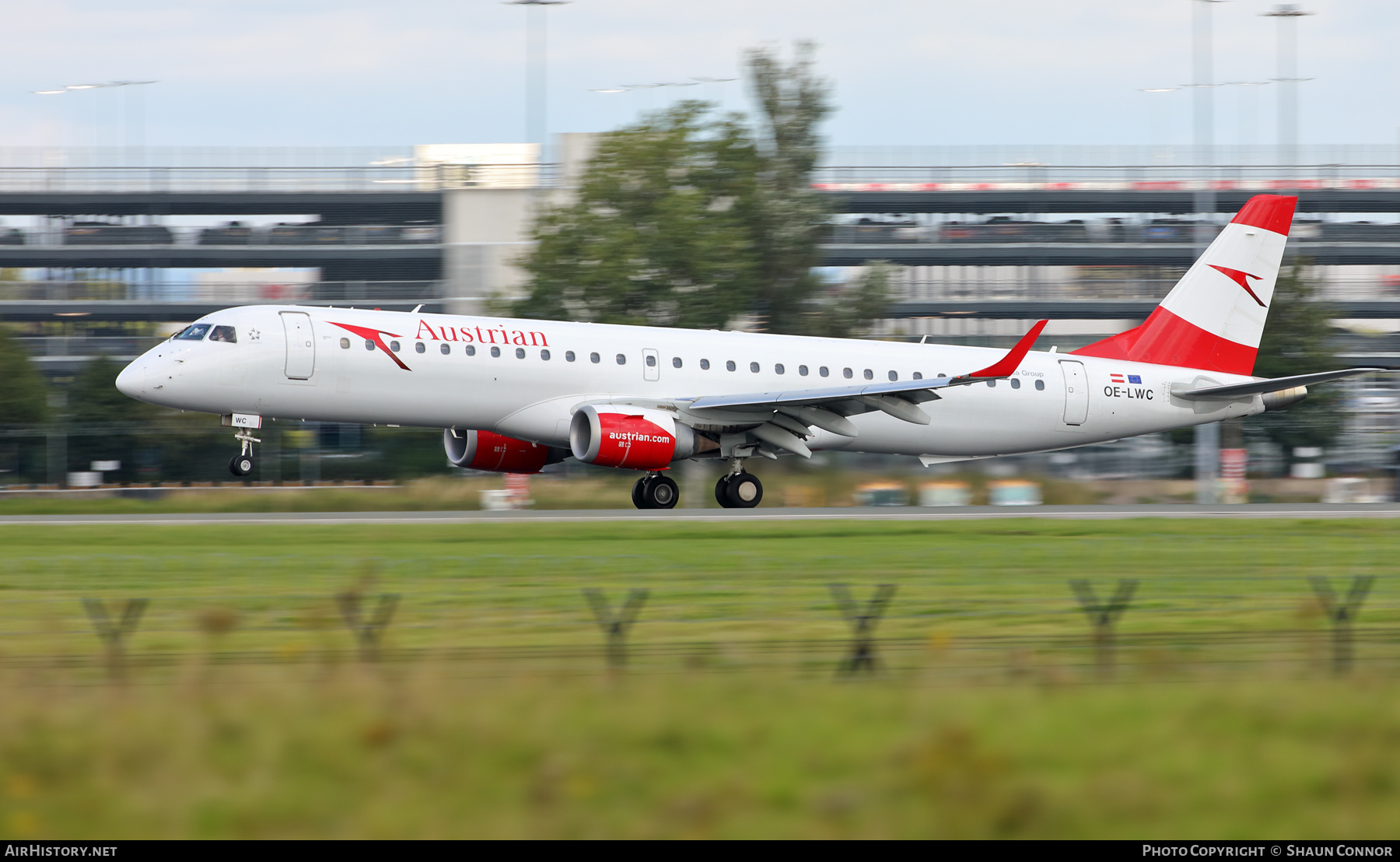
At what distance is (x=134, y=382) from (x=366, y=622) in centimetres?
1620

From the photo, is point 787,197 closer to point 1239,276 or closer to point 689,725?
point 1239,276

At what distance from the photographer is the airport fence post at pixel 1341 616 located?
40.4 feet

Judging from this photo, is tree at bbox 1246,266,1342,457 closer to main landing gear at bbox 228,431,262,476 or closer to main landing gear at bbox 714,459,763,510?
main landing gear at bbox 714,459,763,510

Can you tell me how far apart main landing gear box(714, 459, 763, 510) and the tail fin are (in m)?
9.64

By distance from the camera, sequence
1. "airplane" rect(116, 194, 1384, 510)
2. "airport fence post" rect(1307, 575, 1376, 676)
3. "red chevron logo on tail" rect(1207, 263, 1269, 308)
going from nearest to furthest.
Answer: "airport fence post" rect(1307, 575, 1376, 676) → "airplane" rect(116, 194, 1384, 510) → "red chevron logo on tail" rect(1207, 263, 1269, 308)

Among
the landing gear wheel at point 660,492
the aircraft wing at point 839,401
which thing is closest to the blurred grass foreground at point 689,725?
the aircraft wing at point 839,401

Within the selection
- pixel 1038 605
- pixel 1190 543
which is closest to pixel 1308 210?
pixel 1190 543

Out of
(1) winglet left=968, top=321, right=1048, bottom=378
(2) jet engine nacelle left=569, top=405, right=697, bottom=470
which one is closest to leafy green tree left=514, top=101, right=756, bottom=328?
(2) jet engine nacelle left=569, top=405, right=697, bottom=470

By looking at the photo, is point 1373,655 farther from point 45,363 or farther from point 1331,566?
point 45,363

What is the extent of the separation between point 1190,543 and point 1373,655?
35.6 ft

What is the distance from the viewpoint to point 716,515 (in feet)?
95.3

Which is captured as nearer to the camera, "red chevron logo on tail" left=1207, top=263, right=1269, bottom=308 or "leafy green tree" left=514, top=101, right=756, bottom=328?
"red chevron logo on tail" left=1207, top=263, right=1269, bottom=308

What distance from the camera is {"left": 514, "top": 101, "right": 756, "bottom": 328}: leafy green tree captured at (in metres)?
43.5

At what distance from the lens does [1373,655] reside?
1268 centimetres
